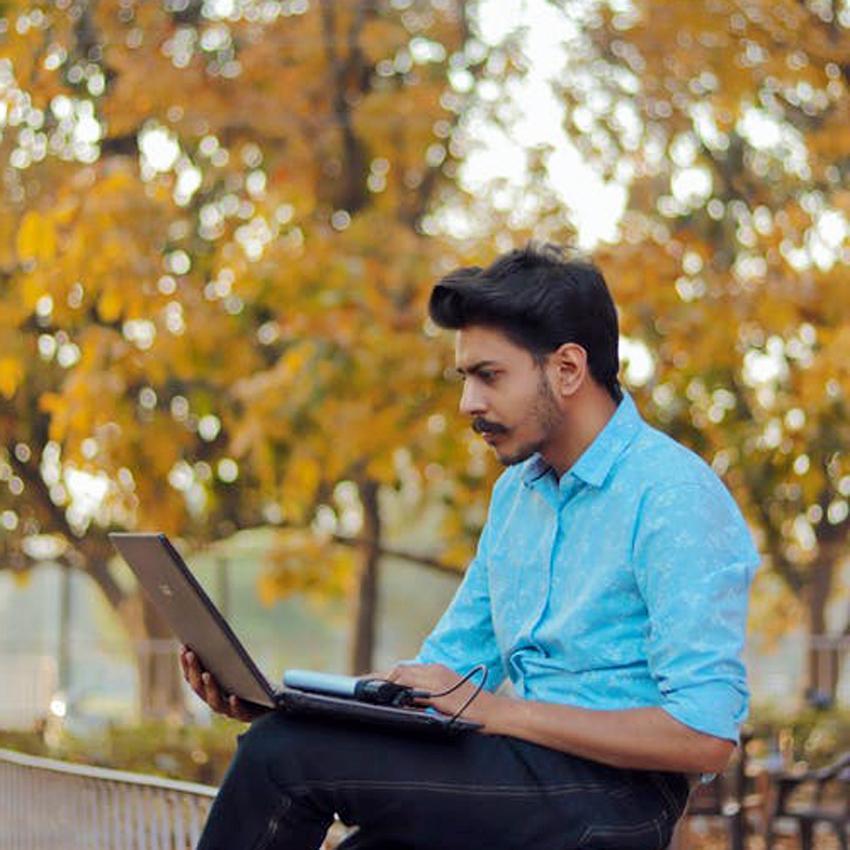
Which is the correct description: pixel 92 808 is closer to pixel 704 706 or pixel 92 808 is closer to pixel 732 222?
pixel 704 706

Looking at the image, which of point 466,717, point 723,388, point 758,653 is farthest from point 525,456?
point 758,653

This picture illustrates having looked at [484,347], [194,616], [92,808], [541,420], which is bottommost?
[92,808]

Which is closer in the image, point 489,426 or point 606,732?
point 606,732

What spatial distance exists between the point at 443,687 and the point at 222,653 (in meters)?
0.35

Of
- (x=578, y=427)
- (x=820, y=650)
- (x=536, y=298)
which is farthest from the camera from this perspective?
(x=820, y=650)

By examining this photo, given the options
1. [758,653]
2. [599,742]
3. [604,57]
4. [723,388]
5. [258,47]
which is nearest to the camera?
[599,742]

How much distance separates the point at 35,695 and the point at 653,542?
17.3m

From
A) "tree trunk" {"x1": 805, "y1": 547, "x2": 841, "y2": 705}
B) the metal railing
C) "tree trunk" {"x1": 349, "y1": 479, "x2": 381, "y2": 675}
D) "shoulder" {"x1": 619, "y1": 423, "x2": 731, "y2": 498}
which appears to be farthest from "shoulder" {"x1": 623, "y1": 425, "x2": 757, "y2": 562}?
"tree trunk" {"x1": 805, "y1": 547, "x2": 841, "y2": 705}

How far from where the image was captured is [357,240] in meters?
10.6

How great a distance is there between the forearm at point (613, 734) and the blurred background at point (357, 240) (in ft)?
19.3

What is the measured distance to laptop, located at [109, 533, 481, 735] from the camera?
3.36 meters

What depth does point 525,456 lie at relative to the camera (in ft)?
12.2

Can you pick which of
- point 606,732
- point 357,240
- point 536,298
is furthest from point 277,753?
point 357,240

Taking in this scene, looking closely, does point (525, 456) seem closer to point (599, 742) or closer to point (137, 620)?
point (599, 742)
